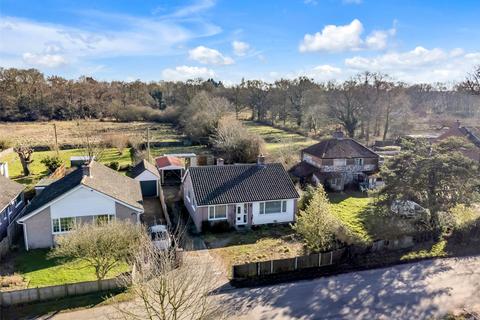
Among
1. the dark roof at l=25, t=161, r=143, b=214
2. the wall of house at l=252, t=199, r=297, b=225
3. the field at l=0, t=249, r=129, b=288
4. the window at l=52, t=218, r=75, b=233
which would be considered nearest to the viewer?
the field at l=0, t=249, r=129, b=288

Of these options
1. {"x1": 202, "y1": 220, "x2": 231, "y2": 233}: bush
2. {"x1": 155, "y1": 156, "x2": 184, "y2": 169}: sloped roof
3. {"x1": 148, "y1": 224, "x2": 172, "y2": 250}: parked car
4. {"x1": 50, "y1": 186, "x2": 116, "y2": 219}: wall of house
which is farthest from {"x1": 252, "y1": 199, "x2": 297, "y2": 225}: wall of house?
{"x1": 155, "y1": 156, "x2": 184, "y2": 169}: sloped roof

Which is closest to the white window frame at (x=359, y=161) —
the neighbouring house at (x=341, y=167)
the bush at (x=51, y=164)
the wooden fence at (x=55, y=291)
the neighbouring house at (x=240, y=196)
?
the neighbouring house at (x=341, y=167)

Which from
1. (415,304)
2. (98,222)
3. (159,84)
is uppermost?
(159,84)

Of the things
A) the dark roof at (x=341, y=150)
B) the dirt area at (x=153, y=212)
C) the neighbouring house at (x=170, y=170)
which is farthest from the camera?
the neighbouring house at (x=170, y=170)

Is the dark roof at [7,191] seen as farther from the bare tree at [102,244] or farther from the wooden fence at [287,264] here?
the wooden fence at [287,264]

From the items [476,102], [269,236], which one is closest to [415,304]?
[269,236]

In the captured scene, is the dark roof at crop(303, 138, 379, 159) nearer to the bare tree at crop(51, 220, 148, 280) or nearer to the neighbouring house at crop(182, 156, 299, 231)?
the neighbouring house at crop(182, 156, 299, 231)

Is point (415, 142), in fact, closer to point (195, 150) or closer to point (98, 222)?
point (98, 222)

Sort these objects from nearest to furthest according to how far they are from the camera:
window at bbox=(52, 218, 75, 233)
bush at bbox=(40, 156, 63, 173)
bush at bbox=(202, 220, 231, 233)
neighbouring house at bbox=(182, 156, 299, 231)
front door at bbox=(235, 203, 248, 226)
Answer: window at bbox=(52, 218, 75, 233)
bush at bbox=(202, 220, 231, 233)
neighbouring house at bbox=(182, 156, 299, 231)
front door at bbox=(235, 203, 248, 226)
bush at bbox=(40, 156, 63, 173)
